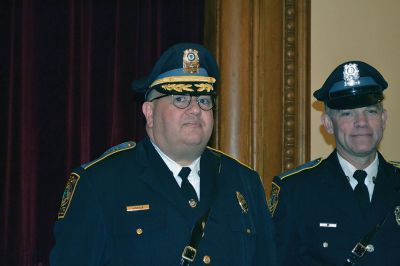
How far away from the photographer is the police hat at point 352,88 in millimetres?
2266

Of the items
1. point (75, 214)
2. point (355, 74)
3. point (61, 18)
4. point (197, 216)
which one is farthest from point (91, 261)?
point (61, 18)

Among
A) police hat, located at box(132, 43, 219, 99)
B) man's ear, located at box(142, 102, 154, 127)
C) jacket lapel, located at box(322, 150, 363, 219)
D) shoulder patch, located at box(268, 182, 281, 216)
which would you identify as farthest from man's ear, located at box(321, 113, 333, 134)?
man's ear, located at box(142, 102, 154, 127)

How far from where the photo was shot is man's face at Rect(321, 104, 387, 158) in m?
2.22

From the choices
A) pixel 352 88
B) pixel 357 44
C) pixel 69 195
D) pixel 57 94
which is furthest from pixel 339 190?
pixel 57 94

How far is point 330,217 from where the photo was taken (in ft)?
7.52

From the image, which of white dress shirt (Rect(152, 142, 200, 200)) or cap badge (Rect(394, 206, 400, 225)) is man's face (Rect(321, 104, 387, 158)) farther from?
white dress shirt (Rect(152, 142, 200, 200))

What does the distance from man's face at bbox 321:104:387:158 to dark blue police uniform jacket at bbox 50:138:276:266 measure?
0.43 metres

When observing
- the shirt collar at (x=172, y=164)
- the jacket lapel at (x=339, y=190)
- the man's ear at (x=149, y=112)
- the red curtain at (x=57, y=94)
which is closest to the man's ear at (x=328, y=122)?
the jacket lapel at (x=339, y=190)

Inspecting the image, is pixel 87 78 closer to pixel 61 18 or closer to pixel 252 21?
pixel 61 18

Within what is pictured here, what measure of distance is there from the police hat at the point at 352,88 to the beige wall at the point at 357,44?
74 cm

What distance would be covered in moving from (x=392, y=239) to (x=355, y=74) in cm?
68

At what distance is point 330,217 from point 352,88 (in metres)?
0.53

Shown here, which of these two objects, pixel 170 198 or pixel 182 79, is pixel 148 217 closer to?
pixel 170 198

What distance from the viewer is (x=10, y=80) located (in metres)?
2.78
